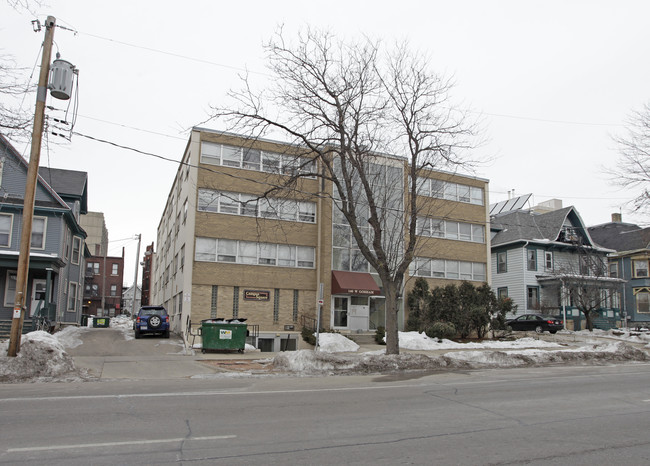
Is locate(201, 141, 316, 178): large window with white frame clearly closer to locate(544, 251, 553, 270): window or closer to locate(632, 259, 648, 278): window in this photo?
locate(544, 251, 553, 270): window

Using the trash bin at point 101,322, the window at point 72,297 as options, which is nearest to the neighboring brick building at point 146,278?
the trash bin at point 101,322

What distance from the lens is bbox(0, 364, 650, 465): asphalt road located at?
5.72 metres

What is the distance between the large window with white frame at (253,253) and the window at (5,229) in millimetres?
8415

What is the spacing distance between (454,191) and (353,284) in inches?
396

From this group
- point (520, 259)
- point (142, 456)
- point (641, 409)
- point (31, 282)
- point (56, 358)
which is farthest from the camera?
point (520, 259)

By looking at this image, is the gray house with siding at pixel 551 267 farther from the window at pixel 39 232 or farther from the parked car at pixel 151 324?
the window at pixel 39 232

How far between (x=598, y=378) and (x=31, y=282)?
25452 millimetres

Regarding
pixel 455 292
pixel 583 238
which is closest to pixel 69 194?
pixel 455 292

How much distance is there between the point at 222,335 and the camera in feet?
63.7

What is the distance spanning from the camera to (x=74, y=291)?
112 ft

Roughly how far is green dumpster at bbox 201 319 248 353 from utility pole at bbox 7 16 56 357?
7.02 m

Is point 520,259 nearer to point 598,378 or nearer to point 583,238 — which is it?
point 583,238

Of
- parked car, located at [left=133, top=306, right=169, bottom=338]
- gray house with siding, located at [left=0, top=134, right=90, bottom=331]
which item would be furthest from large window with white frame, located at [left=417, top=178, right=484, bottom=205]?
A: gray house with siding, located at [left=0, top=134, right=90, bottom=331]

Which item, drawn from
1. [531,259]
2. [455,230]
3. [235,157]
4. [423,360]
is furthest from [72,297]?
[531,259]
